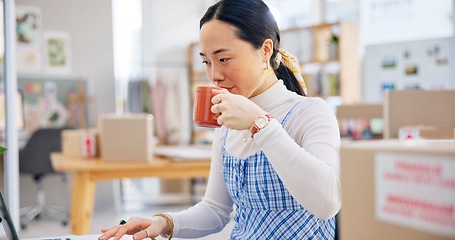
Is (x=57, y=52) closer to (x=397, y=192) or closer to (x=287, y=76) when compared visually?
(x=287, y=76)

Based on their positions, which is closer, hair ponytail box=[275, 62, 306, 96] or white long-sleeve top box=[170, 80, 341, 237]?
white long-sleeve top box=[170, 80, 341, 237]

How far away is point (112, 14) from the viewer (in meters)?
6.41

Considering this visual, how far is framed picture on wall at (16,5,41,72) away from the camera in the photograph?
5.92m

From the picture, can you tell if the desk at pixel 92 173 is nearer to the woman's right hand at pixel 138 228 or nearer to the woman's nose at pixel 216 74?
the woman's right hand at pixel 138 228

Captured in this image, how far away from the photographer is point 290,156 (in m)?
0.98

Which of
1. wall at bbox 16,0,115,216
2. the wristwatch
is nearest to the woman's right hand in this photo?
the wristwatch

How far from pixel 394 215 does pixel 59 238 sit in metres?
0.75

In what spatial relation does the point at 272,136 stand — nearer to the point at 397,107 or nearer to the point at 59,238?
the point at 59,238

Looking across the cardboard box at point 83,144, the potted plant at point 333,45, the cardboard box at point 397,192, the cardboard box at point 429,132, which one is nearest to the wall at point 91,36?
the potted plant at point 333,45

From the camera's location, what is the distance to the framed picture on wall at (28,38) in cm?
592

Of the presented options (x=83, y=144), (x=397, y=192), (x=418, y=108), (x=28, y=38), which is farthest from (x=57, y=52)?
(x=397, y=192)

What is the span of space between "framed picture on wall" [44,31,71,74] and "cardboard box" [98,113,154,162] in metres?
3.28

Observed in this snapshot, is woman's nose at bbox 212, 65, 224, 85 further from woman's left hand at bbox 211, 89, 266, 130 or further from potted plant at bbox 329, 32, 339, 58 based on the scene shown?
potted plant at bbox 329, 32, 339, 58

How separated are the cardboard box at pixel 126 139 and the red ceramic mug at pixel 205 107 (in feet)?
6.47
